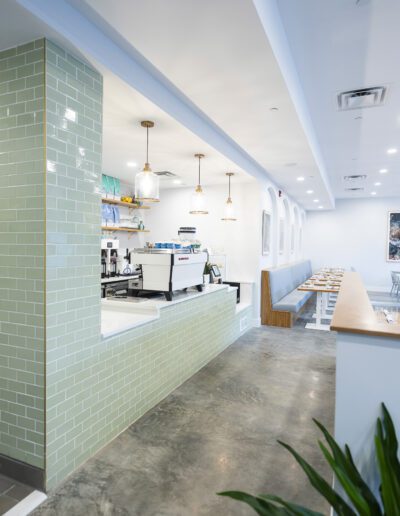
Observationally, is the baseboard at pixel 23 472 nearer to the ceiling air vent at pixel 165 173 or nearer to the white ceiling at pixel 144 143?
the white ceiling at pixel 144 143

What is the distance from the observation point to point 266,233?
22.0 ft

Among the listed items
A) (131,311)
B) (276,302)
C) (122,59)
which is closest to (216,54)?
(122,59)

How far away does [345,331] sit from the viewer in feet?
5.53

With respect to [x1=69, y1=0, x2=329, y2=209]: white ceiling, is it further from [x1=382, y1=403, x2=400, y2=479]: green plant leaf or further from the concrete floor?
the concrete floor

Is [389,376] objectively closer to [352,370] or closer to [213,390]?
[352,370]

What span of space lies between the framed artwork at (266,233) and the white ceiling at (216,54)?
2.66 meters

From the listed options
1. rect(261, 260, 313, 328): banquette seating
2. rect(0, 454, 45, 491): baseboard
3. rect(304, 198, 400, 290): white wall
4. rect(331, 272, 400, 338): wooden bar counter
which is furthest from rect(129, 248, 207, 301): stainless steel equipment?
rect(304, 198, 400, 290): white wall

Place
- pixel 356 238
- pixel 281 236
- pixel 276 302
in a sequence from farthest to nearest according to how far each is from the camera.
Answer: pixel 356 238, pixel 281 236, pixel 276 302

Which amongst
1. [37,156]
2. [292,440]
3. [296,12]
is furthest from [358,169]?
[37,156]

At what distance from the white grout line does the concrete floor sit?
4 cm

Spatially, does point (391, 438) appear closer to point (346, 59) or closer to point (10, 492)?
point (10, 492)

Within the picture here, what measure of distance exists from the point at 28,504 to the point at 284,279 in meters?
6.11

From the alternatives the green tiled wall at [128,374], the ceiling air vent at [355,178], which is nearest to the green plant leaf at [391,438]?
the green tiled wall at [128,374]

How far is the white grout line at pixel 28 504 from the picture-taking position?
6.15 ft
